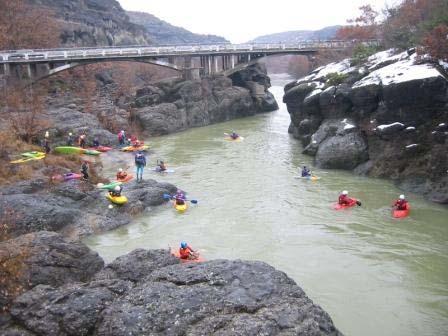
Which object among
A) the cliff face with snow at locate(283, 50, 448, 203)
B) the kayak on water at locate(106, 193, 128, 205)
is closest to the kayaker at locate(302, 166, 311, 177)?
the cliff face with snow at locate(283, 50, 448, 203)

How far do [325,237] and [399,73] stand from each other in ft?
45.1

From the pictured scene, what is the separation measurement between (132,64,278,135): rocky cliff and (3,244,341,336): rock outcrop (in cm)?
3406

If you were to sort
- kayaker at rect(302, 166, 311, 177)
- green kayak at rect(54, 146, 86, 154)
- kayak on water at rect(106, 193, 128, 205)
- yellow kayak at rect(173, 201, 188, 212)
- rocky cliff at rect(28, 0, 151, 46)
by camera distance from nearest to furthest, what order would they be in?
kayak on water at rect(106, 193, 128, 205)
yellow kayak at rect(173, 201, 188, 212)
kayaker at rect(302, 166, 311, 177)
green kayak at rect(54, 146, 86, 154)
rocky cliff at rect(28, 0, 151, 46)

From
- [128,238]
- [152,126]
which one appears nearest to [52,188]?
[128,238]

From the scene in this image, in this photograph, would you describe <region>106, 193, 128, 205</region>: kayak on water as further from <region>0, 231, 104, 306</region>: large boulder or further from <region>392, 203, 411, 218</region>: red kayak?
<region>392, 203, 411, 218</region>: red kayak

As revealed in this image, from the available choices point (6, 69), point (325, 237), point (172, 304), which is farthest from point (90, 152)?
point (172, 304)

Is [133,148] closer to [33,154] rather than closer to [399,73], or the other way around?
[33,154]

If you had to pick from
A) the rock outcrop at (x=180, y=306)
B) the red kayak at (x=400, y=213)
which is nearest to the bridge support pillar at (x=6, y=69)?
the red kayak at (x=400, y=213)

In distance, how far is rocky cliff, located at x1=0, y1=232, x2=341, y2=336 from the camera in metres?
8.26

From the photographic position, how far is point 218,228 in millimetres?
18734

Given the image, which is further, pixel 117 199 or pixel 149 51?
pixel 149 51

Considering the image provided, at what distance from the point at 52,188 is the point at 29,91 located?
27.1 meters

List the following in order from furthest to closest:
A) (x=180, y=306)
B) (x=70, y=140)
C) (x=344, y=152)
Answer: (x=70, y=140)
(x=344, y=152)
(x=180, y=306)

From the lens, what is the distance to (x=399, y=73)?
2655 cm
